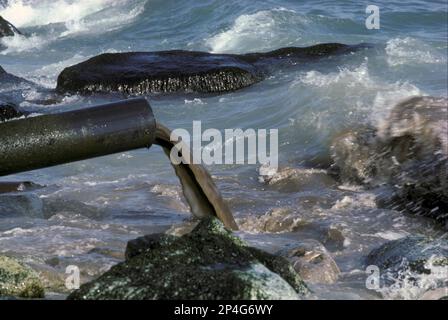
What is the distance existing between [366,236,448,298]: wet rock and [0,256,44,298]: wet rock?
179cm

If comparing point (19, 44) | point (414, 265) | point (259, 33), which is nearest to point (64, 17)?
point (19, 44)

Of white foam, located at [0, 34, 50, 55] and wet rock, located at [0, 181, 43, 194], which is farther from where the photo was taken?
white foam, located at [0, 34, 50, 55]

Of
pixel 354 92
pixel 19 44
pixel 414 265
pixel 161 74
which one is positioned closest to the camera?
pixel 414 265

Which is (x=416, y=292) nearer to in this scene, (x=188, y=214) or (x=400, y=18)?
(x=188, y=214)

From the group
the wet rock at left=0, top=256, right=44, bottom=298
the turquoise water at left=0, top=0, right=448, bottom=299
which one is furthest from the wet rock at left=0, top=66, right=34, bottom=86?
the wet rock at left=0, top=256, right=44, bottom=298

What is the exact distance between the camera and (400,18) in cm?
1705

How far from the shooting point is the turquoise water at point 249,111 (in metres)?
6.02

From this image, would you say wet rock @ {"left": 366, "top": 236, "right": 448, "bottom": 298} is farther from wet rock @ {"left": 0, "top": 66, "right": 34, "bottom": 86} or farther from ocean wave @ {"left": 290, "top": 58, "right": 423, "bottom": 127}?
wet rock @ {"left": 0, "top": 66, "right": 34, "bottom": 86}

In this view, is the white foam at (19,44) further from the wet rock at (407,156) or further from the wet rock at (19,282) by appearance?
the wet rock at (19,282)

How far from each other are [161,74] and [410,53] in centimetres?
442

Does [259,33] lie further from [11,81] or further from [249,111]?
[249,111]

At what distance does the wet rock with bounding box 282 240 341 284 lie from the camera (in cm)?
486

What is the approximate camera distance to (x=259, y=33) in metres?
16.2

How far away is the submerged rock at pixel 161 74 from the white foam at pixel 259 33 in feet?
10.8
